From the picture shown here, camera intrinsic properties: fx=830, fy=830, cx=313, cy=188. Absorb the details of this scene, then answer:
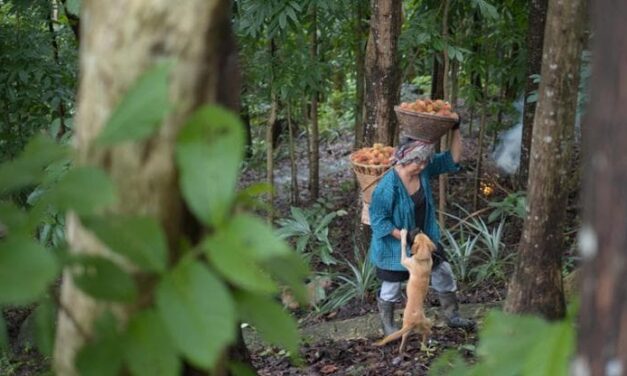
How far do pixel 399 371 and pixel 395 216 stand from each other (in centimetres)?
97

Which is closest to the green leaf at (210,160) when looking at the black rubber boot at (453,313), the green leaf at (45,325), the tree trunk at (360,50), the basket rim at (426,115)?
the green leaf at (45,325)

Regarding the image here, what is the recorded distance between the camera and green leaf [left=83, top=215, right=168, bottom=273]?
3.69 ft

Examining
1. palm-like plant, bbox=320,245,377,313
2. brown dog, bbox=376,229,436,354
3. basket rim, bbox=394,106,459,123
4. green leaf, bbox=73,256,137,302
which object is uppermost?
green leaf, bbox=73,256,137,302

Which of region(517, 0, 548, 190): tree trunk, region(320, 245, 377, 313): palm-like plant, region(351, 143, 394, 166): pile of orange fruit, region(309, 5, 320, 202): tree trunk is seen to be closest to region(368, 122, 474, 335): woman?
region(351, 143, 394, 166): pile of orange fruit

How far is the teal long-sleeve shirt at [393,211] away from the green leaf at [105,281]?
4023 mm

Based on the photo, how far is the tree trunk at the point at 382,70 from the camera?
20.7 feet

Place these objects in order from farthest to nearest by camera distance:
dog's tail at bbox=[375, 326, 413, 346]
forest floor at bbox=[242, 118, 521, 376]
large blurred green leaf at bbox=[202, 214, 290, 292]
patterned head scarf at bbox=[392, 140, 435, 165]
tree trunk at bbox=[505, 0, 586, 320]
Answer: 1. forest floor at bbox=[242, 118, 521, 376]
2. dog's tail at bbox=[375, 326, 413, 346]
3. patterned head scarf at bbox=[392, 140, 435, 165]
4. tree trunk at bbox=[505, 0, 586, 320]
5. large blurred green leaf at bbox=[202, 214, 290, 292]

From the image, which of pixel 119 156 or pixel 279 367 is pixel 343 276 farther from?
pixel 119 156

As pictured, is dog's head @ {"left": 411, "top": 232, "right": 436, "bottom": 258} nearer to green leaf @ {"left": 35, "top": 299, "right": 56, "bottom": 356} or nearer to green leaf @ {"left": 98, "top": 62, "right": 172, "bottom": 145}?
green leaf @ {"left": 35, "top": 299, "right": 56, "bottom": 356}

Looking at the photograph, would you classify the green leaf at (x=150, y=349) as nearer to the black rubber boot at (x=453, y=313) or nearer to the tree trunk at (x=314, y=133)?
the black rubber boot at (x=453, y=313)

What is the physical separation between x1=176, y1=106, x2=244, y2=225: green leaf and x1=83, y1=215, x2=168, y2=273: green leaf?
0.07m

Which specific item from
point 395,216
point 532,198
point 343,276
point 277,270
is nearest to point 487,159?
point 343,276

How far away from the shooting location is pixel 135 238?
1142mm

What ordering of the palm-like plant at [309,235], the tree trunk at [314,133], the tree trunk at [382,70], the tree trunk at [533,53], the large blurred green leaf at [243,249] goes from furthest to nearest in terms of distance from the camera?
the tree trunk at [314,133]
the palm-like plant at [309,235]
the tree trunk at [533,53]
the tree trunk at [382,70]
the large blurred green leaf at [243,249]
